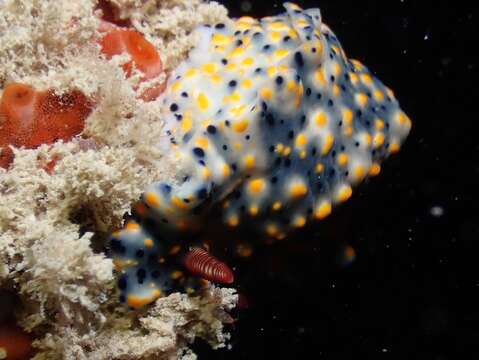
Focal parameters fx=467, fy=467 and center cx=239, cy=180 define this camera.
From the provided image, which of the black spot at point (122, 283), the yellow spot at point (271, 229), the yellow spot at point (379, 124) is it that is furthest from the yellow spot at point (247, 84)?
the black spot at point (122, 283)

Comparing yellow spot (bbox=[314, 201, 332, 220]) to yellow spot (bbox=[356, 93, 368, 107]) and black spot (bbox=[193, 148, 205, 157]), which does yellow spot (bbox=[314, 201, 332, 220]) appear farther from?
black spot (bbox=[193, 148, 205, 157])

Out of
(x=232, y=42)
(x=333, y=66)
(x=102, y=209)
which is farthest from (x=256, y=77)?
(x=102, y=209)

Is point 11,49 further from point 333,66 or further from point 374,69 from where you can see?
point 374,69

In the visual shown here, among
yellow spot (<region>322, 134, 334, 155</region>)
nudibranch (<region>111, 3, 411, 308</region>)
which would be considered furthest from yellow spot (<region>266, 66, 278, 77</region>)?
yellow spot (<region>322, 134, 334, 155</region>)

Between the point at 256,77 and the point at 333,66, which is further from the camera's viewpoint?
the point at 333,66

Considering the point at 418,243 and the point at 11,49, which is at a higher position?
the point at 11,49

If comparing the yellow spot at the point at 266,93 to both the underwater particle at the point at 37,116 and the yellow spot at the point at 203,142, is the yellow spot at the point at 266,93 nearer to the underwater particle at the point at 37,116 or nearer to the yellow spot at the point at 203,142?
the yellow spot at the point at 203,142
